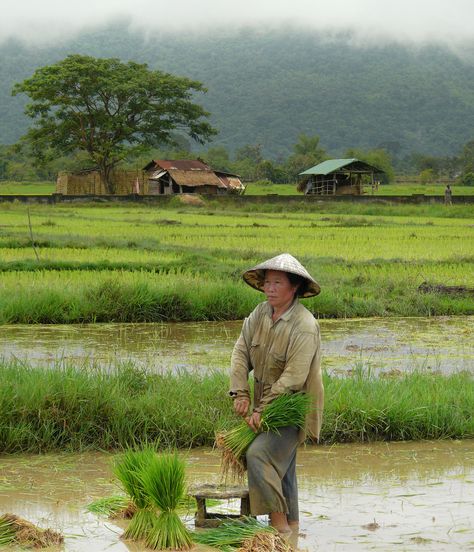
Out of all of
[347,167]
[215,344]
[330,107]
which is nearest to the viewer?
[215,344]

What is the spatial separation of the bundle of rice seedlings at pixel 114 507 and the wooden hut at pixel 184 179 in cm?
4234

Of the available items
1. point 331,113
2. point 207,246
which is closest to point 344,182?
point 207,246

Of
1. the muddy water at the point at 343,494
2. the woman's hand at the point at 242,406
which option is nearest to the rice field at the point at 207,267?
the muddy water at the point at 343,494

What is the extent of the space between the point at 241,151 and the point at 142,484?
90.2 m

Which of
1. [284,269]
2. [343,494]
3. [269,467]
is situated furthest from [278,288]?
[343,494]

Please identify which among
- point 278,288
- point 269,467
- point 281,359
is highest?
point 278,288

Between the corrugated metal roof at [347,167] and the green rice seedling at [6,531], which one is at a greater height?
the corrugated metal roof at [347,167]

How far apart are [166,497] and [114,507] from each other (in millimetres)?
457

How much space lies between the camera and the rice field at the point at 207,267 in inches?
416

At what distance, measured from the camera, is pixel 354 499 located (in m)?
4.68

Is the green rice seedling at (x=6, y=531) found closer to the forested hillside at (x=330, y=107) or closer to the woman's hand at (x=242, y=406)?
the woman's hand at (x=242, y=406)

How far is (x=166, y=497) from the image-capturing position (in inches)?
157

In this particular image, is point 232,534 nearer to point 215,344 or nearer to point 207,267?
point 215,344

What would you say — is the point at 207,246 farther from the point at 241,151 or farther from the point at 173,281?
the point at 241,151
